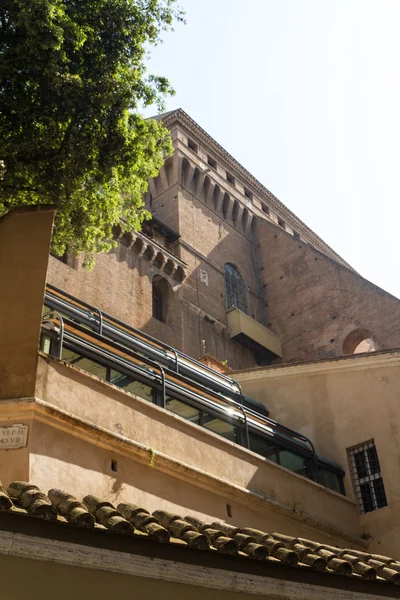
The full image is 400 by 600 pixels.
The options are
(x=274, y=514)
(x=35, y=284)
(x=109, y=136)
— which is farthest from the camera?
(x=274, y=514)

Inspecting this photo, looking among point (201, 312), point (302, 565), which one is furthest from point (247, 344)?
point (302, 565)

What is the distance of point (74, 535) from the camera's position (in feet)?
16.5

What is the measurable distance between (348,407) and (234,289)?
1527 centimetres

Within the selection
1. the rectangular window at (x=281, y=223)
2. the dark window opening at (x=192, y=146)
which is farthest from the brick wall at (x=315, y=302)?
the dark window opening at (x=192, y=146)

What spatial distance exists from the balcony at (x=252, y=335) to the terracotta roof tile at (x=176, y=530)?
64.6 feet

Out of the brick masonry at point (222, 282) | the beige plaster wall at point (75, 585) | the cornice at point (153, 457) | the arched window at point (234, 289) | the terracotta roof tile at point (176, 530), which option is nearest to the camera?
the beige plaster wall at point (75, 585)

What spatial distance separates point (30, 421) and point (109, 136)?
4.34 metres

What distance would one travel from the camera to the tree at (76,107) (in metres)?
9.86

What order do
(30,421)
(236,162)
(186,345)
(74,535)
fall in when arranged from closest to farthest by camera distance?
(74,535) < (30,421) < (186,345) < (236,162)

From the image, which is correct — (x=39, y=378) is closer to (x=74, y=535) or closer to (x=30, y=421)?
(x=30, y=421)

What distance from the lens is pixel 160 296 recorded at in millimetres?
24516

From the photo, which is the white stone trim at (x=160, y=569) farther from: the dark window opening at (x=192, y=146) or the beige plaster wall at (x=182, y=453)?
the dark window opening at (x=192, y=146)

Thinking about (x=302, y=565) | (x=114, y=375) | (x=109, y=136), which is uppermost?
(x=109, y=136)

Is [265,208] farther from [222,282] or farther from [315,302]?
[222,282]
